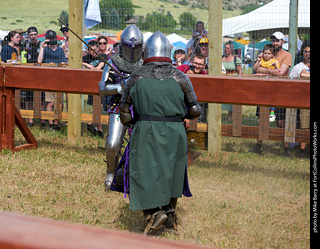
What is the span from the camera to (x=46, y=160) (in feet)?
21.5

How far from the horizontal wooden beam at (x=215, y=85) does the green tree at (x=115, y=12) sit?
2546 millimetres

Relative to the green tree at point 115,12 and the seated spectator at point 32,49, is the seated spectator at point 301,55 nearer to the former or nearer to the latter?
the green tree at point 115,12

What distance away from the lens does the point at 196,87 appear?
18.8 ft

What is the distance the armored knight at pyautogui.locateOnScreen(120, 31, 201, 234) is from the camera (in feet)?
12.4

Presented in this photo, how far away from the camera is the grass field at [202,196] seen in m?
4.22

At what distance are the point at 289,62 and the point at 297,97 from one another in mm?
2526

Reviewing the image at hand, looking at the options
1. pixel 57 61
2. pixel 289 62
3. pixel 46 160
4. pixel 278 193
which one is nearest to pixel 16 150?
pixel 46 160

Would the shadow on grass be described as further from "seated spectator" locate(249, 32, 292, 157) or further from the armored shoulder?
the armored shoulder

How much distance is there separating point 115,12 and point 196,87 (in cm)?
387

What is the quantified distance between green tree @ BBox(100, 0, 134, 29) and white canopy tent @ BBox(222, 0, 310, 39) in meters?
3.28

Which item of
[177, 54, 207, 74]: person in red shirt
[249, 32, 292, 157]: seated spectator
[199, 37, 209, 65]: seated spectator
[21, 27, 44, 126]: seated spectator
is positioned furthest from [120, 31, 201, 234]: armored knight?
[21, 27, 44, 126]: seated spectator

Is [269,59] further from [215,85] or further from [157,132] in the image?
[157,132]

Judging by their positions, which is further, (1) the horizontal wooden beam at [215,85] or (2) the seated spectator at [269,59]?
(2) the seated spectator at [269,59]

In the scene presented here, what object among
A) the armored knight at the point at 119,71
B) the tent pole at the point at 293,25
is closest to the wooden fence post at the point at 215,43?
the tent pole at the point at 293,25
